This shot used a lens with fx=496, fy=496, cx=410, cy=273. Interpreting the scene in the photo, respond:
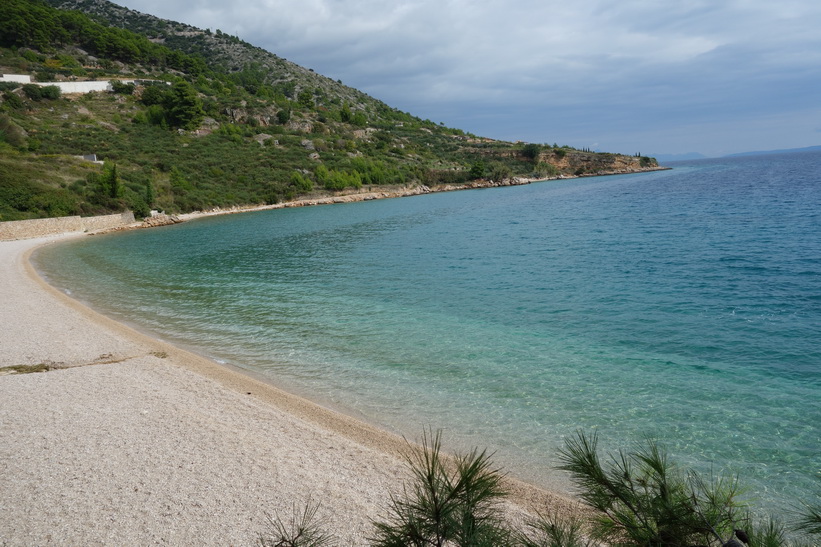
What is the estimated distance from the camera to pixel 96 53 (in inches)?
3671

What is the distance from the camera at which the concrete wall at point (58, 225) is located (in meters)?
33.0

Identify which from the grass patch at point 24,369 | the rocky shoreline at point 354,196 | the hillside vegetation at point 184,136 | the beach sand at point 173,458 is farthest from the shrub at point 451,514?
the rocky shoreline at point 354,196

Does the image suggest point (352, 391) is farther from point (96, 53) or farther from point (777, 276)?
point (96, 53)

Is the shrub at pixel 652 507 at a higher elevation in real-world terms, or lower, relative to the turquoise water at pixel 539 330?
higher

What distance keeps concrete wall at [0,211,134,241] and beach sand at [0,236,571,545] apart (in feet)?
102

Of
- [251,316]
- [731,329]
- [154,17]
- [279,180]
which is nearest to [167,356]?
[251,316]

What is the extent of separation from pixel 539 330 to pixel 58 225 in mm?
38615

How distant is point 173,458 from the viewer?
5219 mm

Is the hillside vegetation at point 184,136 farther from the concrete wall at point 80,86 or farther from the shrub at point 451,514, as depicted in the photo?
the shrub at point 451,514

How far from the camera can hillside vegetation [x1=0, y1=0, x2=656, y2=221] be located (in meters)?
45.4

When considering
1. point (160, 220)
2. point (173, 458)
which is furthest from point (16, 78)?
point (173, 458)

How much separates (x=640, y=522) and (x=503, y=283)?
13.3 meters

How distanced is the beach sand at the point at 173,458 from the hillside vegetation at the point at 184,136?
117 feet

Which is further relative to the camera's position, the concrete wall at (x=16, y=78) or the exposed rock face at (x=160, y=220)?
the concrete wall at (x=16, y=78)
